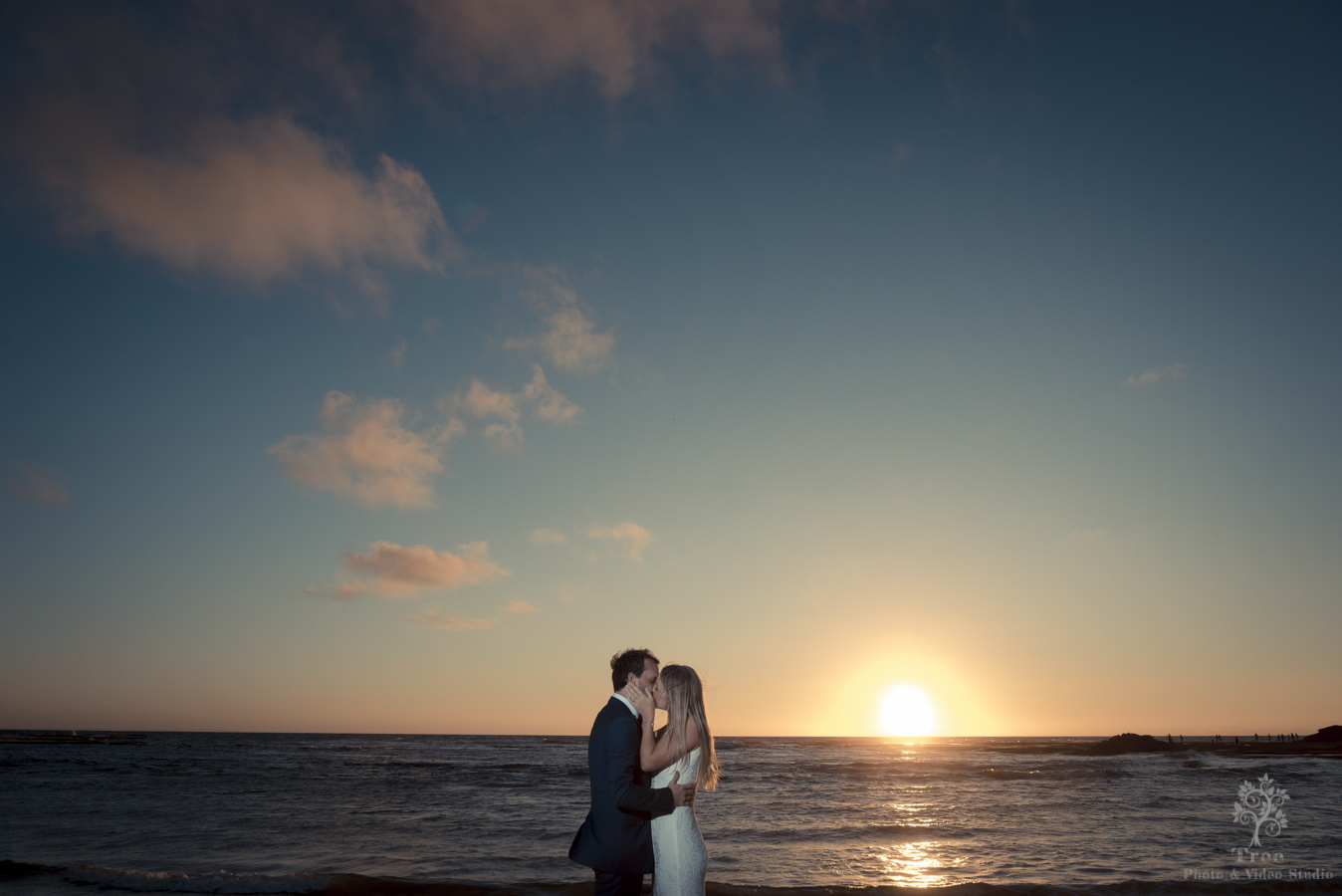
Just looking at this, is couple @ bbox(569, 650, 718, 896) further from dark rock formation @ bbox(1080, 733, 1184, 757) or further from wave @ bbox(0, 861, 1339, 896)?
dark rock formation @ bbox(1080, 733, 1184, 757)

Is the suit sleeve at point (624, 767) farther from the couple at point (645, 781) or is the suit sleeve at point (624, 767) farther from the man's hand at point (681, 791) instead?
the man's hand at point (681, 791)

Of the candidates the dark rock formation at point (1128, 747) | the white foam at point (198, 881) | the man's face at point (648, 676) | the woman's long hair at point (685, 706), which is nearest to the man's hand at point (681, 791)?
the woman's long hair at point (685, 706)

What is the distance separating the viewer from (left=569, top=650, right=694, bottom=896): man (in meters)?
3.81

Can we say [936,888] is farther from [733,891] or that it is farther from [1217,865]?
[1217,865]

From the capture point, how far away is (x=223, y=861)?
12.2 metres

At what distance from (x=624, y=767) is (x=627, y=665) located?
561 millimetres

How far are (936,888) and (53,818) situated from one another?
19.9 m

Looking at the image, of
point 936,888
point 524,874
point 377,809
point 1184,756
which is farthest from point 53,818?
point 1184,756

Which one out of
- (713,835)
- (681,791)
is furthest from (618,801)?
(713,835)

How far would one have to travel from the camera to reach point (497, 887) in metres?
10.2

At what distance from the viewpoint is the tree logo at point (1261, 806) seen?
634 inches

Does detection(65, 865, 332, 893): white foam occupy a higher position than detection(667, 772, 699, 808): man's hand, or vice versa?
detection(667, 772, 699, 808): man's hand

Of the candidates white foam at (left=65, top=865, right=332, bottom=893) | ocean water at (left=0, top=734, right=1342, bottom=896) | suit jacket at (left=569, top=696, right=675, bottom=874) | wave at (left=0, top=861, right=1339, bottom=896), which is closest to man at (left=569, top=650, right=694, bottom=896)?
suit jacket at (left=569, top=696, right=675, bottom=874)

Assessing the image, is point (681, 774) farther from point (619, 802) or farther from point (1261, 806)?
point (1261, 806)
